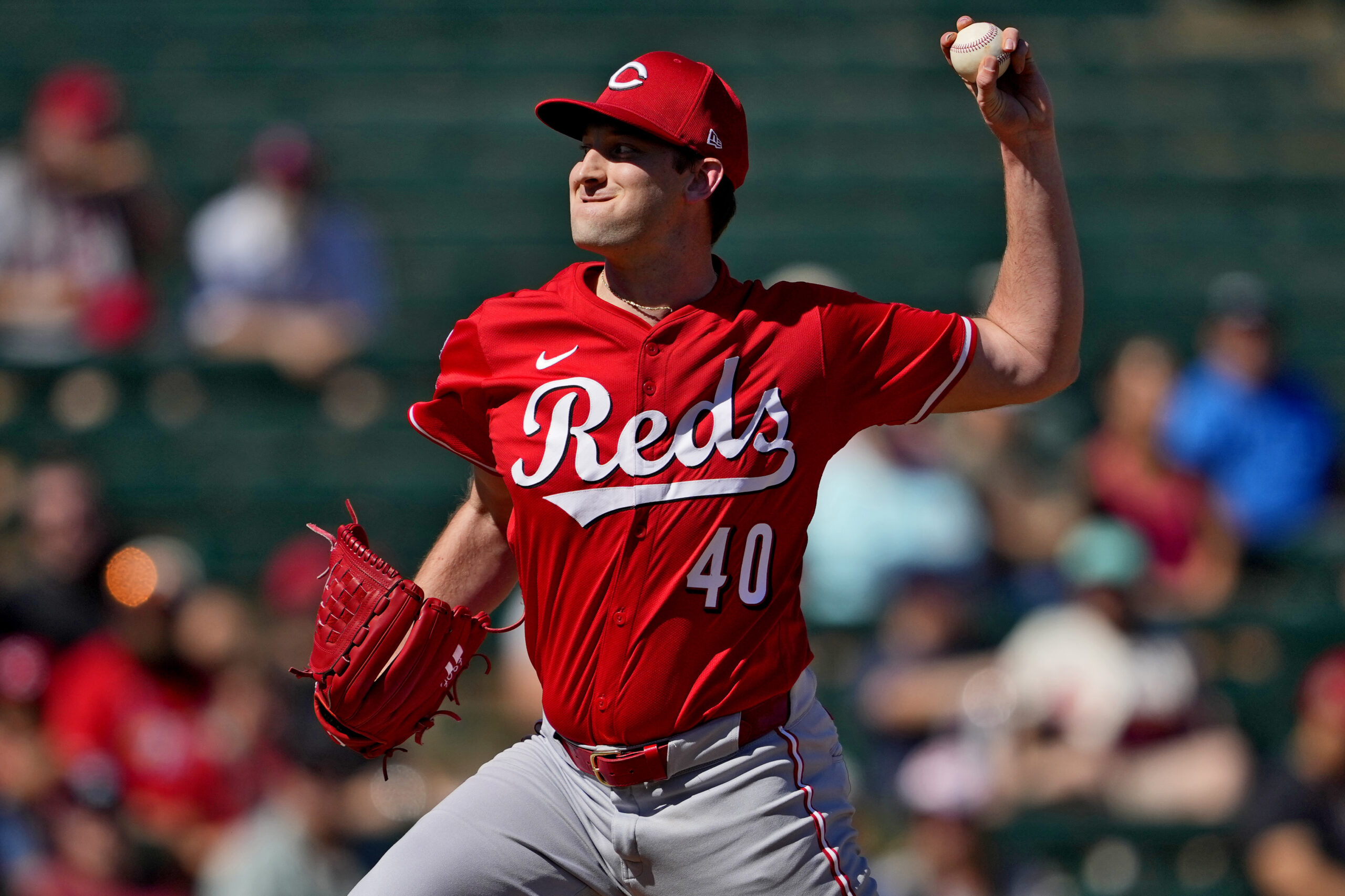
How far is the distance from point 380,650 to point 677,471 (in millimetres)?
599

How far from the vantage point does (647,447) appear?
2.76 metres

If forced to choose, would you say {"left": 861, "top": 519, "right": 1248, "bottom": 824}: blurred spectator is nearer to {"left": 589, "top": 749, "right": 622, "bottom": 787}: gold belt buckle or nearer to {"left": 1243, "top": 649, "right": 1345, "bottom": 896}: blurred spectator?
{"left": 1243, "top": 649, "right": 1345, "bottom": 896}: blurred spectator

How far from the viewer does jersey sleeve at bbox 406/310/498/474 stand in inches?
116

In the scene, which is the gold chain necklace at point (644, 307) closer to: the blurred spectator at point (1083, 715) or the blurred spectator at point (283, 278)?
the blurred spectator at point (1083, 715)

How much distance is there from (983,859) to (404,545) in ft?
9.87

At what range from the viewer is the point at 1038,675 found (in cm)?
610

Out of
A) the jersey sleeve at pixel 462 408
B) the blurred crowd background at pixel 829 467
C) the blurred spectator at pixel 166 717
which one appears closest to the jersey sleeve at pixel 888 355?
the jersey sleeve at pixel 462 408

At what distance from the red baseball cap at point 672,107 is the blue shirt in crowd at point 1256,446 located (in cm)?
462

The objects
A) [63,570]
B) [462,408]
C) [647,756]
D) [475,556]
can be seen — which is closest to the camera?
[647,756]

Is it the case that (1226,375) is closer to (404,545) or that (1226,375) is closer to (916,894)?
(916,894)

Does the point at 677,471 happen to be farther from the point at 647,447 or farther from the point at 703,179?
the point at 703,179

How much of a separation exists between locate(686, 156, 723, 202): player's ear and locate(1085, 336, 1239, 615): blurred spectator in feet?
13.7

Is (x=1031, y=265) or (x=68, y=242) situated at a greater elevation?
(x=68, y=242)

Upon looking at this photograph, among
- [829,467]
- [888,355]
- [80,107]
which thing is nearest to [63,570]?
[80,107]
